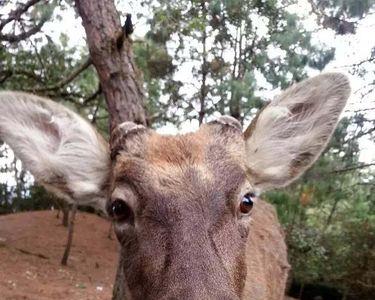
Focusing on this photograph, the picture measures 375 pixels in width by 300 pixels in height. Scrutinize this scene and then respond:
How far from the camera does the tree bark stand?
958 centimetres

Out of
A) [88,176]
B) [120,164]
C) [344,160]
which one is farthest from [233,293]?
[344,160]

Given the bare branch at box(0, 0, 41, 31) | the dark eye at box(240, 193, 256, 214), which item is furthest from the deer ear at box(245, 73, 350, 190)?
the bare branch at box(0, 0, 41, 31)

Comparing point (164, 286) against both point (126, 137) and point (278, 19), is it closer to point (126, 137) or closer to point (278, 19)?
point (126, 137)

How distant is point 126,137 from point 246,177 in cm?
89

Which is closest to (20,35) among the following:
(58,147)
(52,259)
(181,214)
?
(58,147)

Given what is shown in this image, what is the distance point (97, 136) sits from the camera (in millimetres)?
5262

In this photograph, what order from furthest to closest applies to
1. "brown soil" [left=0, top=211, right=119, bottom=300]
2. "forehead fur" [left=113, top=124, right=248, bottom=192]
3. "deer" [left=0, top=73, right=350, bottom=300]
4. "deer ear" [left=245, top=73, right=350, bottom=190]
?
1. "brown soil" [left=0, top=211, right=119, bottom=300]
2. "deer ear" [left=245, top=73, right=350, bottom=190]
3. "forehead fur" [left=113, top=124, right=248, bottom=192]
4. "deer" [left=0, top=73, right=350, bottom=300]

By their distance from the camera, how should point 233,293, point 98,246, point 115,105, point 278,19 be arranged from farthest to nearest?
point 98,246
point 278,19
point 115,105
point 233,293

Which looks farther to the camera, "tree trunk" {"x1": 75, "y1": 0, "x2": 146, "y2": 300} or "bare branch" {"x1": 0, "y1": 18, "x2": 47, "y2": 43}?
"bare branch" {"x1": 0, "y1": 18, "x2": 47, "y2": 43}

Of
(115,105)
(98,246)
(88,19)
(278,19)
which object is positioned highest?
(278,19)

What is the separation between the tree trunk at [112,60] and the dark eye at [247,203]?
16.5ft

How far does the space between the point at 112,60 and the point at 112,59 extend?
0.02 meters

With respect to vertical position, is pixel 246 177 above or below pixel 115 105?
below

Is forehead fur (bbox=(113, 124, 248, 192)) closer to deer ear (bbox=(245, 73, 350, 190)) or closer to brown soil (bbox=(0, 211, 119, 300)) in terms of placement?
deer ear (bbox=(245, 73, 350, 190))
